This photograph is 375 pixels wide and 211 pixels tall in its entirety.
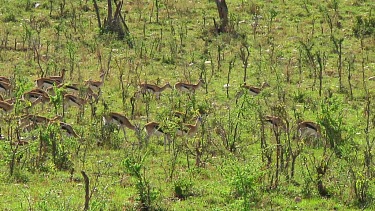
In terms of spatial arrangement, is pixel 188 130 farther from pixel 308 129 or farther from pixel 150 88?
pixel 150 88

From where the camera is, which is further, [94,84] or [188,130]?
[94,84]

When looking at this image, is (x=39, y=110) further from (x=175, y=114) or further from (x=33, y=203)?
(x=33, y=203)

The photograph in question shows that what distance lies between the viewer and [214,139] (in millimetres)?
13258

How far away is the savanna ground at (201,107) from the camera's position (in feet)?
34.2

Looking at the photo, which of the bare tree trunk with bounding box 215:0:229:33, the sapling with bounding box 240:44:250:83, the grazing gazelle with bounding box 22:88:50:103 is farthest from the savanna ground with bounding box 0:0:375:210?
the grazing gazelle with bounding box 22:88:50:103

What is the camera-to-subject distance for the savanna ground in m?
10.4

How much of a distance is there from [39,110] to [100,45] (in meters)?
5.20

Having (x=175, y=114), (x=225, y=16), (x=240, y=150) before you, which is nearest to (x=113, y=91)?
(x=175, y=114)

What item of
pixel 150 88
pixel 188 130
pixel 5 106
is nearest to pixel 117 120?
pixel 188 130

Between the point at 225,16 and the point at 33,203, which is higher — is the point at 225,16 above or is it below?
above

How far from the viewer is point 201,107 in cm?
1480

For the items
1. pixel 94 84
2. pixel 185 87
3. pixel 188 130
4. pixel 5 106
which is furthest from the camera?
pixel 185 87

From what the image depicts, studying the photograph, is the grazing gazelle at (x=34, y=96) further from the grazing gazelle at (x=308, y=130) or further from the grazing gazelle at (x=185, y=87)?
the grazing gazelle at (x=308, y=130)

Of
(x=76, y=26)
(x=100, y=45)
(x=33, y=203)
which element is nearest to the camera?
(x=33, y=203)
